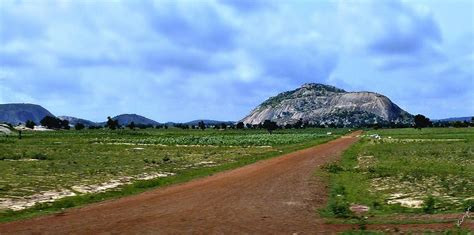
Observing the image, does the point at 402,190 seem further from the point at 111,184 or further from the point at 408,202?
the point at 111,184

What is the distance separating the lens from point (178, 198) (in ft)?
77.5

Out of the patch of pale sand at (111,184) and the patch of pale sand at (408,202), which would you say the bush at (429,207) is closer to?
the patch of pale sand at (408,202)

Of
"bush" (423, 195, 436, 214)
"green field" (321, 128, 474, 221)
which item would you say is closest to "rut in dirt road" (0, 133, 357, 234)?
"green field" (321, 128, 474, 221)

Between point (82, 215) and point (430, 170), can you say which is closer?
point (82, 215)

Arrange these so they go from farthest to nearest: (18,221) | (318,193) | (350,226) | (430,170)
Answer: (430,170) → (318,193) → (18,221) → (350,226)

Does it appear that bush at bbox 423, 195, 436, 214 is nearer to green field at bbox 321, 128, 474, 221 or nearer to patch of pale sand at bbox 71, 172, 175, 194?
green field at bbox 321, 128, 474, 221

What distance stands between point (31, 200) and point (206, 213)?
9.47 metres

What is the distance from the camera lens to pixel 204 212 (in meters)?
19.4

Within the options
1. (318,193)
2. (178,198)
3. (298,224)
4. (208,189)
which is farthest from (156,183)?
(298,224)

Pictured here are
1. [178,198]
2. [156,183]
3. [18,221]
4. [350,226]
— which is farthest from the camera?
[156,183]

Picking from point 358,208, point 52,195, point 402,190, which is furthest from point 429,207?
point 52,195

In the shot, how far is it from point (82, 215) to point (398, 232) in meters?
12.0

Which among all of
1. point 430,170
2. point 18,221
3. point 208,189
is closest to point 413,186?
point 430,170

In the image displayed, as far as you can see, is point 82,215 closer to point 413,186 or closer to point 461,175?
point 413,186
